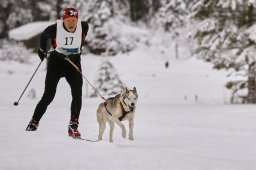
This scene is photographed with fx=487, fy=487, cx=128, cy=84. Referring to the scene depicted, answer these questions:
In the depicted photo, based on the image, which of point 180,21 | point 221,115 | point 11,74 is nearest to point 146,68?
point 11,74

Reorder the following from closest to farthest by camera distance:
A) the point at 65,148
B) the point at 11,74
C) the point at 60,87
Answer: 1. the point at 65,148
2. the point at 60,87
3. the point at 11,74

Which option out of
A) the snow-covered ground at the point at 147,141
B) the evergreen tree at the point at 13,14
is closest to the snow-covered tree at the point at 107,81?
the snow-covered ground at the point at 147,141

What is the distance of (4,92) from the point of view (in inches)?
962

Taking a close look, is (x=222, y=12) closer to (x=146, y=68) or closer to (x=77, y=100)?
(x=77, y=100)

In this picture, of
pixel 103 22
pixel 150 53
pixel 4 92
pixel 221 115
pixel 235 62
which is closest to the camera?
pixel 221 115

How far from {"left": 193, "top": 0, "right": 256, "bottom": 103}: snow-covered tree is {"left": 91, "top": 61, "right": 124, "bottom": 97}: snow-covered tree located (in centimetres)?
613

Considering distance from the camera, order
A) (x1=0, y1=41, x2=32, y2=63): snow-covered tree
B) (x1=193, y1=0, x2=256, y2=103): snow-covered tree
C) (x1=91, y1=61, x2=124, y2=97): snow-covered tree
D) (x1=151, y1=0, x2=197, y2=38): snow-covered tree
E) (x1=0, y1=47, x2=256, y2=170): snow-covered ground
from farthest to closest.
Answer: (x1=151, y1=0, x2=197, y2=38): snow-covered tree → (x1=0, y1=41, x2=32, y2=63): snow-covered tree → (x1=91, y1=61, x2=124, y2=97): snow-covered tree → (x1=193, y1=0, x2=256, y2=103): snow-covered tree → (x1=0, y1=47, x2=256, y2=170): snow-covered ground

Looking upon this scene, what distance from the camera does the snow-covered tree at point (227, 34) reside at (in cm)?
1928

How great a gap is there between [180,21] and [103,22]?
49.4 ft

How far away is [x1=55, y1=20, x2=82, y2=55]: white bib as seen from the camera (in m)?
7.79

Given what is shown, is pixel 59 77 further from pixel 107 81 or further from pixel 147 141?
pixel 107 81

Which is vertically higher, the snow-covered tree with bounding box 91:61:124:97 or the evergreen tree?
the evergreen tree

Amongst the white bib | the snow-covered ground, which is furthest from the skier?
the snow-covered ground

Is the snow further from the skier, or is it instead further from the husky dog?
the skier
